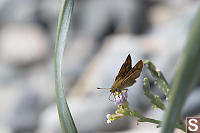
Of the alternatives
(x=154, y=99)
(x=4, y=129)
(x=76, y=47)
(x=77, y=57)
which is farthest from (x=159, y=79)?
(x=76, y=47)

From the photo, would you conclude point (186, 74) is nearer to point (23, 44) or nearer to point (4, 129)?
point (4, 129)

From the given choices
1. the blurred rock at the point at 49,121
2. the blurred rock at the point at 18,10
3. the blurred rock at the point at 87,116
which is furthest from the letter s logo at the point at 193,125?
the blurred rock at the point at 18,10

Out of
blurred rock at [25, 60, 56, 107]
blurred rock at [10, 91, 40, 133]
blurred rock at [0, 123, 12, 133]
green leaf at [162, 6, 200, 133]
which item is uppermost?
blurred rock at [25, 60, 56, 107]

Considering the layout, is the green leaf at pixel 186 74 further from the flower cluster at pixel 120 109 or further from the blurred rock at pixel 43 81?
the blurred rock at pixel 43 81

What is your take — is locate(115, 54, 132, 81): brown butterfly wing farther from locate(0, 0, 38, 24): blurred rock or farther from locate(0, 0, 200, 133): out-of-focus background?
locate(0, 0, 38, 24): blurred rock

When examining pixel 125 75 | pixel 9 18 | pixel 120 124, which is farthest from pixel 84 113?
pixel 125 75

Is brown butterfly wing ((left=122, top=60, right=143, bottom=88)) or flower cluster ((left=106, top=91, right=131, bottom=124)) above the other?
brown butterfly wing ((left=122, top=60, right=143, bottom=88))

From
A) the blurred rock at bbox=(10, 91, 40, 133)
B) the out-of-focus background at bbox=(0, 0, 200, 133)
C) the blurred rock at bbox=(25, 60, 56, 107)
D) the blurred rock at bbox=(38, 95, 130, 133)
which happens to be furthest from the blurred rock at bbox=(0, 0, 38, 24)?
the blurred rock at bbox=(38, 95, 130, 133)
